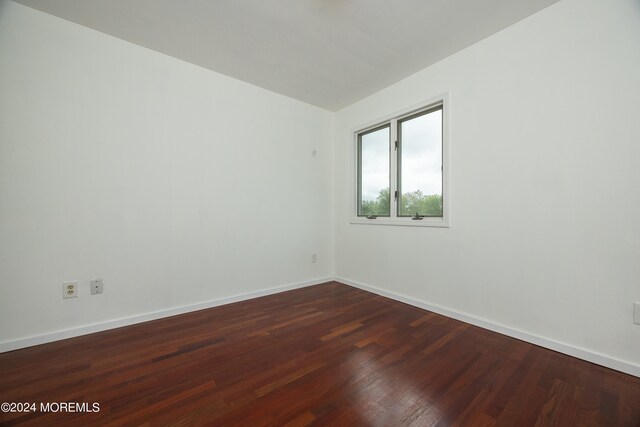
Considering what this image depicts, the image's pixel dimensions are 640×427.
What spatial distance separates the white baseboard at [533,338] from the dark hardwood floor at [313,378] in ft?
0.19

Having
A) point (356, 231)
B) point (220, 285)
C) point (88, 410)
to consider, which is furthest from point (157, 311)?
point (356, 231)

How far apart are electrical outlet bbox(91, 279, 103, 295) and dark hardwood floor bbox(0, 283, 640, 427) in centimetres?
34

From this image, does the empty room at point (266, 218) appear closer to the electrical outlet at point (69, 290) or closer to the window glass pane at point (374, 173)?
the electrical outlet at point (69, 290)

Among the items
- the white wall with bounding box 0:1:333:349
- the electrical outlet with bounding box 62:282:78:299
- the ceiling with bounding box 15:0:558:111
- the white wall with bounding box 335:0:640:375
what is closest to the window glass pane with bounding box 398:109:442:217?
the white wall with bounding box 335:0:640:375

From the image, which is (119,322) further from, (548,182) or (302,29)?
(548,182)

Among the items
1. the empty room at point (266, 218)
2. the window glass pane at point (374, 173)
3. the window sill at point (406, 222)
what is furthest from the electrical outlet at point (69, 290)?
the window glass pane at point (374, 173)

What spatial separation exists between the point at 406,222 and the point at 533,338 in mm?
1414

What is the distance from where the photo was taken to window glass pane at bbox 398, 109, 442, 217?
2.67 metres

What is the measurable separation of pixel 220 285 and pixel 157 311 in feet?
1.98

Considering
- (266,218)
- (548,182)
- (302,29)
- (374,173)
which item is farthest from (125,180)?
(548,182)

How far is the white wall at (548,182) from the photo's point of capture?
5.27 ft

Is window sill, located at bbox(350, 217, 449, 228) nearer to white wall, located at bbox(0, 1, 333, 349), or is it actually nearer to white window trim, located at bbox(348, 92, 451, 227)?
white window trim, located at bbox(348, 92, 451, 227)

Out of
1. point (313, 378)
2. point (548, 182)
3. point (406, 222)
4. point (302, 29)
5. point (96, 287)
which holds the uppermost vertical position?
point (302, 29)

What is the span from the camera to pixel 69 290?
202 cm
